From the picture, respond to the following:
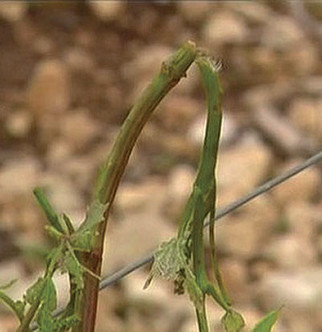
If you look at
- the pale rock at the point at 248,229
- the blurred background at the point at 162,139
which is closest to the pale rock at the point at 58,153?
the blurred background at the point at 162,139

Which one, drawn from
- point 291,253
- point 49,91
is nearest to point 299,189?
point 291,253

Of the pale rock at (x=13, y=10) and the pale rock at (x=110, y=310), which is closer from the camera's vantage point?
the pale rock at (x=110, y=310)

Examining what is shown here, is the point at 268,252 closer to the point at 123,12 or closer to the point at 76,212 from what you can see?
the point at 76,212

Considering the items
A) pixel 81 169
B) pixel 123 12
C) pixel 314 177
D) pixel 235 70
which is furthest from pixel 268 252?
pixel 123 12

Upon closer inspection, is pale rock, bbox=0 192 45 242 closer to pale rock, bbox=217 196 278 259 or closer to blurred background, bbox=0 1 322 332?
blurred background, bbox=0 1 322 332

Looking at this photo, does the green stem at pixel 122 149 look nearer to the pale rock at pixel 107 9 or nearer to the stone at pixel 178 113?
the stone at pixel 178 113

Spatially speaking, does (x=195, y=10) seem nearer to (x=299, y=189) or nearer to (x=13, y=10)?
(x=13, y=10)

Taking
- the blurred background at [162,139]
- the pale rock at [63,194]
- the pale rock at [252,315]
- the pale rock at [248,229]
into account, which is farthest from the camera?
the pale rock at [63,194]
